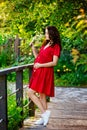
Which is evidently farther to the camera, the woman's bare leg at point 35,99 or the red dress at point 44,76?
the woman's bare leg at point 35,99

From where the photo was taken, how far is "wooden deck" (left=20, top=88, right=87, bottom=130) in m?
7.08

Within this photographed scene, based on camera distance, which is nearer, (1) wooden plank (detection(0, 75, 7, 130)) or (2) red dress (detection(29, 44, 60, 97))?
(1) wooden plank (detection(0, 75, 7, 130))

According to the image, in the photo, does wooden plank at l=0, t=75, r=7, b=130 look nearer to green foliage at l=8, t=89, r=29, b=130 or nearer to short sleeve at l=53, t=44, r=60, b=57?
green foliage at l=8, t=89, r=29, b=130

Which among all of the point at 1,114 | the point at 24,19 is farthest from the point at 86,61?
the point at 24,19

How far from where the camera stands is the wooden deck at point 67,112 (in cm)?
708

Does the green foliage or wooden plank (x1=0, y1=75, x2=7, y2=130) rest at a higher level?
wooden plank (x1=0, y1=75, x2=7, y2=130)

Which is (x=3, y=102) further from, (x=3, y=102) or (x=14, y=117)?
(x=14, y=117)

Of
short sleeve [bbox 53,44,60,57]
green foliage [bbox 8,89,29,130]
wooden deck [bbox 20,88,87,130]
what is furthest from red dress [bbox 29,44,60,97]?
wooden deck [bbox 20,88,87,130]

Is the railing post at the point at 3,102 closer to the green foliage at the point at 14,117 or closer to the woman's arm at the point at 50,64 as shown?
the green foliage at the point at 14,117

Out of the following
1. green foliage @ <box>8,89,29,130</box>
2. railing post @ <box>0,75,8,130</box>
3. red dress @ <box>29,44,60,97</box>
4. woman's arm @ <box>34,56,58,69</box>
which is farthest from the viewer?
red dress @ <box>29,44,60,97</box>

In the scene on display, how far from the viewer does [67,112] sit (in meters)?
8.73

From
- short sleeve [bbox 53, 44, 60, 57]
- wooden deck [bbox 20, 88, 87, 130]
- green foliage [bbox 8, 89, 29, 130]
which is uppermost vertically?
short sleeve [bbox 53, 44, 60, 57]

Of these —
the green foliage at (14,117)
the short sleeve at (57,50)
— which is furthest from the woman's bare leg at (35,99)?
the short sleeve at (57,50)

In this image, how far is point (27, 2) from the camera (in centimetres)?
945
